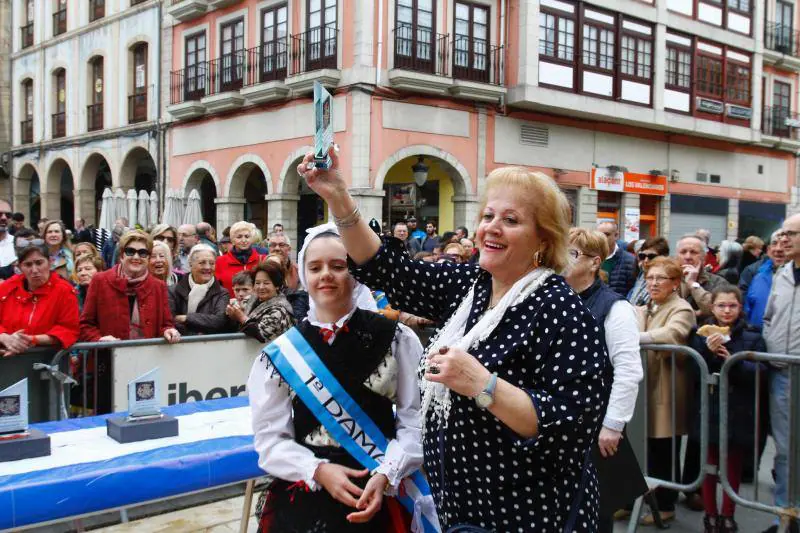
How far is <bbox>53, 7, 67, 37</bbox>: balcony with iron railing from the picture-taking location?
27.2 meters

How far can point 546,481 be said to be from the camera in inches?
77.9

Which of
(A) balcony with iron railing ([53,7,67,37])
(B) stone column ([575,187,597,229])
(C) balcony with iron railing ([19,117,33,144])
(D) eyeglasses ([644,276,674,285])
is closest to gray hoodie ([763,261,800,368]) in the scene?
(D) eyeglasses ([644,276,674,285])

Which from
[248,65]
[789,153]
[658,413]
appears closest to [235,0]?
[248,65]

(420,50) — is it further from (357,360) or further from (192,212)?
(357,360)

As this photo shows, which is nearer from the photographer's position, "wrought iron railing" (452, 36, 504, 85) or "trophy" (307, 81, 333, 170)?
"trophy" (307, 81, 333, 170)

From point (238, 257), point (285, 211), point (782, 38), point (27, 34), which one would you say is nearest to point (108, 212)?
point (285, 211)

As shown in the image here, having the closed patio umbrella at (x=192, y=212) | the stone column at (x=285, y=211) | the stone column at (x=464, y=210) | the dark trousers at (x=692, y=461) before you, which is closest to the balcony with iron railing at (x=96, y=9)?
the stone column at (x=285, y=211)

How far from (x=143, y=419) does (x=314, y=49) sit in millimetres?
16058

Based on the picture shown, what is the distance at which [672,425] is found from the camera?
479cm

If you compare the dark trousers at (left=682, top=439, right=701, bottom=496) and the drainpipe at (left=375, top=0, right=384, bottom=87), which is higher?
the drainpipe at (left=375, top=0, right=384, bottom=87)

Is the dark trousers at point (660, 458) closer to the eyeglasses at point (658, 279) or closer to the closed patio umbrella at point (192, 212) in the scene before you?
the eyeglasses at point (658, 279)

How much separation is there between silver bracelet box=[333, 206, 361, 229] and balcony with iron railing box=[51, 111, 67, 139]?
28.1m

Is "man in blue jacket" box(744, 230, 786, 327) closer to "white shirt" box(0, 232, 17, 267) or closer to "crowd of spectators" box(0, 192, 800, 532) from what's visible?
"crowd of spectators" box(0, 192, 800, 532)

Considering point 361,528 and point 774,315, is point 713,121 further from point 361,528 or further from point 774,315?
point 361,528
